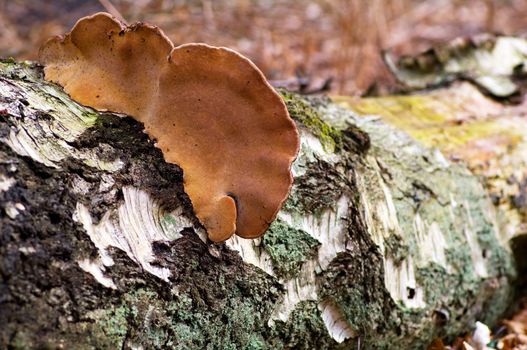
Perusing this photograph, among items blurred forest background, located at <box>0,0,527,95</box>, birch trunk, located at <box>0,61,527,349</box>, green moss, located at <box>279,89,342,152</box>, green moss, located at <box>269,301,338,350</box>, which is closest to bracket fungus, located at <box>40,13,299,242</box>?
birch trunk, located at <box>0,61,527,349</box>

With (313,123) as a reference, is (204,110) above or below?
below

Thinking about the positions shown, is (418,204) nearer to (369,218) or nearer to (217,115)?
(369,218)

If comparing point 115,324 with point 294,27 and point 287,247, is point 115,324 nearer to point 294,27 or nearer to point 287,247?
point 287,247

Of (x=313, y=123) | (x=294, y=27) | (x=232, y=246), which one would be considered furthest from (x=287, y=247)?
(x=294, y=27)

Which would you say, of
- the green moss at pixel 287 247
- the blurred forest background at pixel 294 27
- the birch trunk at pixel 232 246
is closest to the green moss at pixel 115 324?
the birch trunk at pixel 232 246

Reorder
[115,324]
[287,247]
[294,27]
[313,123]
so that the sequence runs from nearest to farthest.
Answer: [115,324] < [287,247] < [313,123] < [294,27]

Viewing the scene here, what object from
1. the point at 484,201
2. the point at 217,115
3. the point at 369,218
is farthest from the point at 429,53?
the point at 217,115
